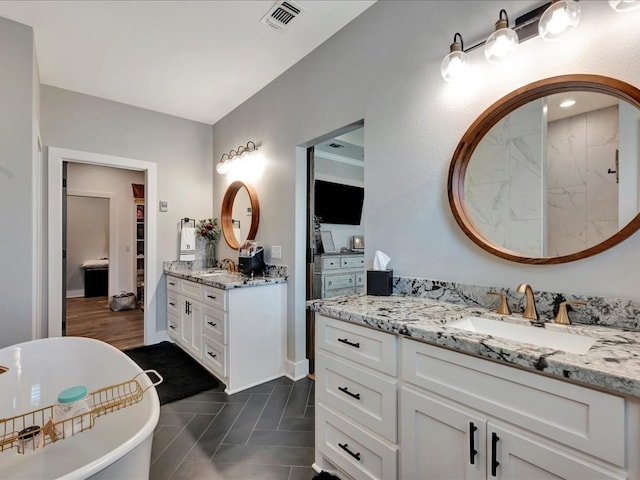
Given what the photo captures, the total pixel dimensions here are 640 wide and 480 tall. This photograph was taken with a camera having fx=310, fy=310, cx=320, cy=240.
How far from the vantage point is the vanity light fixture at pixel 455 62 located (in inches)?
60.2

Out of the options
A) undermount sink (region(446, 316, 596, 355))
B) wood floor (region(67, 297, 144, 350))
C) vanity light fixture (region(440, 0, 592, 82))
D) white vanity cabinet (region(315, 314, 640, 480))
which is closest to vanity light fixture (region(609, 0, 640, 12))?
vanity light fixture (region(440, 0, 592, 82))

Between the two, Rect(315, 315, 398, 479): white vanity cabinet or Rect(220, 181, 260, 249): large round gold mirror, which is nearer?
Rect(315, 315, 398, 479): white vanity cabinet

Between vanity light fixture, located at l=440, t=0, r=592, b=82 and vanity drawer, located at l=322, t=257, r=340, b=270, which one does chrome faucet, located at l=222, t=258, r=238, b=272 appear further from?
vanity light fixture, located at l=440, t=0, r=592, b=82

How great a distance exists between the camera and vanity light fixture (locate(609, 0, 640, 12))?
1.11 metres

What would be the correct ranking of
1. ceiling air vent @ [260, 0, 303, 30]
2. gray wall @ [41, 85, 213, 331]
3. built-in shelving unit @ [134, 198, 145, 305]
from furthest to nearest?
1. built-in shelving unit @ [134, 198, 145, 305]
2. gray wall @ [41, 85, 213, 331]
3. ceiling air vent @ [260, 0, 303, 30]

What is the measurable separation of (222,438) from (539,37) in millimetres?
2682

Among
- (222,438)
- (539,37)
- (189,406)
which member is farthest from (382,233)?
(189,406)

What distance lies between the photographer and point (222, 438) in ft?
6.32

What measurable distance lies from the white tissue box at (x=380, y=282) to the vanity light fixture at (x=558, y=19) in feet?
4.24

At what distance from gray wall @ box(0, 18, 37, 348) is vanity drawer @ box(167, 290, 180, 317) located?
128 cm

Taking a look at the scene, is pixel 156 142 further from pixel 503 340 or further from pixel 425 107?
pixel 503 340

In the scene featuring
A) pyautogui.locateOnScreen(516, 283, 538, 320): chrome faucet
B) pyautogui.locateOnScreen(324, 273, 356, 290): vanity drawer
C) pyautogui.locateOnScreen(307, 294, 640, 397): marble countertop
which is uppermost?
pyautogui.locateOnScreen(516, 283, 538, 320): chrome faucet

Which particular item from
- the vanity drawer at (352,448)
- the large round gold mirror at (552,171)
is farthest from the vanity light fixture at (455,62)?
the vanity drawer at (352,448)

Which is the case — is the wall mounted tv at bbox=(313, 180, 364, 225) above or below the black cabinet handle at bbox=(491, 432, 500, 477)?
above
